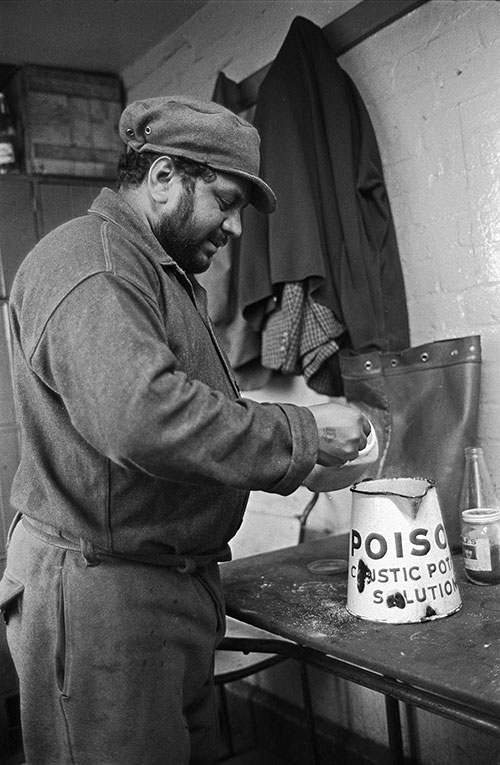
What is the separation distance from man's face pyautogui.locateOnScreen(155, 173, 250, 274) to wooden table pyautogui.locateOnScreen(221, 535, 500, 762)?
70cm

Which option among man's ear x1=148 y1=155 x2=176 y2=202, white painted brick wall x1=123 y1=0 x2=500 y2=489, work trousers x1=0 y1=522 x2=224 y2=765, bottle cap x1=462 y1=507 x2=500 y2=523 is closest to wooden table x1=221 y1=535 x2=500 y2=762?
bottle cap x1=462 y1=507 x2=500 y2=523

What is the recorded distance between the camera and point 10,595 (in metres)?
1.39

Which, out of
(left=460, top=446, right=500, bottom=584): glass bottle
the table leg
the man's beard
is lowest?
the table leg

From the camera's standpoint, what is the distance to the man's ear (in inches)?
54.3

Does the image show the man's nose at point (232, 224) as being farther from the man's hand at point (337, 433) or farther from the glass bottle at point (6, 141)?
the glass bottle at point (6, 141)

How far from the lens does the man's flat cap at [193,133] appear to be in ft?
4.46

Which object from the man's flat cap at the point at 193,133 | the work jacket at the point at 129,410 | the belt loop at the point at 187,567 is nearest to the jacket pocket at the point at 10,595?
the work jacket at the point at 129,410

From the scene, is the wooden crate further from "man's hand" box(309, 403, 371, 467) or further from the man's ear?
"man's hand" box(309, 403, 371, 467)

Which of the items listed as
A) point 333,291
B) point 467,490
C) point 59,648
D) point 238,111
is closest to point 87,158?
point 238,111

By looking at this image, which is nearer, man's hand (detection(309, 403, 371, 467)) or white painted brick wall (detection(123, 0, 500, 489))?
man's hand (detection(309, 403, 371, 467))

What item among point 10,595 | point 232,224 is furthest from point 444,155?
point 10,595

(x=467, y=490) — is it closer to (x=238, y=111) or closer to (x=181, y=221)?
(x=181, y=221)

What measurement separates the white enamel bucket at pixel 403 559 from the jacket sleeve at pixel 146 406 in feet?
0.96

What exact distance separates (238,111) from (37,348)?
171cm
